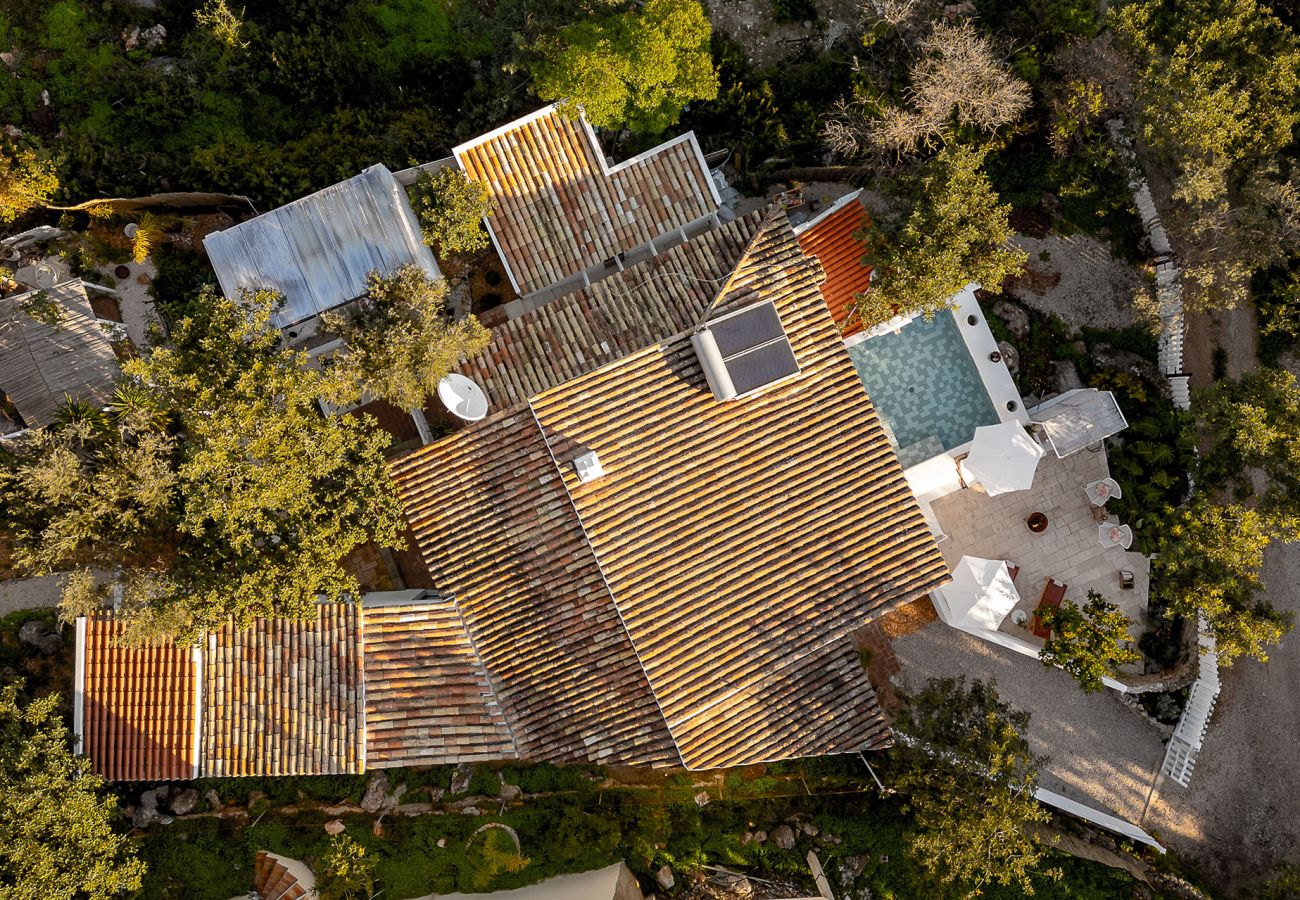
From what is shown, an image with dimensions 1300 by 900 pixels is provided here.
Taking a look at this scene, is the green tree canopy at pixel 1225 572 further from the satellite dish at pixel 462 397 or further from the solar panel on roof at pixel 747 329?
the satellite dish at pixel 462 397

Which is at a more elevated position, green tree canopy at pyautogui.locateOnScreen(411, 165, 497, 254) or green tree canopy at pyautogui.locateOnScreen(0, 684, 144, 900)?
green tree canopy at pyautogui.locateOnScreen(411, 165, 497, 254)

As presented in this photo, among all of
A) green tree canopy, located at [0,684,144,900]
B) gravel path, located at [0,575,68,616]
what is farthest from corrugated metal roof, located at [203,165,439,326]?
green tree canopy, located at [0,684,144,900]

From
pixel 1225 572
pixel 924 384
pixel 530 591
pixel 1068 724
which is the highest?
pixel 924 384

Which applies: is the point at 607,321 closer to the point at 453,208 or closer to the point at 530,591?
the point at 453,208

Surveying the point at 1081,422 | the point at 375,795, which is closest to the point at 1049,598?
the point at 1081,422

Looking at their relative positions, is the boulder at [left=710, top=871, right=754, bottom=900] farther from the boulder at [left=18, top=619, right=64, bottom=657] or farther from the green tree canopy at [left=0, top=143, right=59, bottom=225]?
the green tree canopy at [left=0, top=143, right=59, bottom=225]

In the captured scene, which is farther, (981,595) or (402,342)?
(981,595)

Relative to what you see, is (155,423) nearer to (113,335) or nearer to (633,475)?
(113,335)
